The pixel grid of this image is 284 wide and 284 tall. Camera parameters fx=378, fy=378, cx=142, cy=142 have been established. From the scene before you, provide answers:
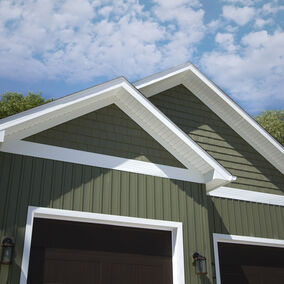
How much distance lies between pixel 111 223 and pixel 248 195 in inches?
144

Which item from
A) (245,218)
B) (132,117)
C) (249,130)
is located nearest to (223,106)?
(249,130)

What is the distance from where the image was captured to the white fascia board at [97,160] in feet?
20.4

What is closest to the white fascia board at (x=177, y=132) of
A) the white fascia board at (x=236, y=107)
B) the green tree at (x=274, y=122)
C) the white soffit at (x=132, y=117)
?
the white soffit at (x=132, y=117)

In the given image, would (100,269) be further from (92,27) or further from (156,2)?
(92,27)

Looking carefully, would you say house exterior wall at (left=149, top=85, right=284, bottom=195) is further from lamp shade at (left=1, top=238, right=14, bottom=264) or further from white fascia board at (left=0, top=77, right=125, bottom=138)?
lamp shade at (left=1, top=238, right=14, bottom=264)

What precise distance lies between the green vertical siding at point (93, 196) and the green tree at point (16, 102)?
21.4 meters

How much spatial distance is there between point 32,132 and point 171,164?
267 centimetres

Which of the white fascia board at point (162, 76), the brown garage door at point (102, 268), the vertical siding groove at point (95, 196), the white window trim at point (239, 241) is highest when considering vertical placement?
the white fascia board at point (162, 76)

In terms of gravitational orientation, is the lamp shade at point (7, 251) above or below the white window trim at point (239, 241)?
below

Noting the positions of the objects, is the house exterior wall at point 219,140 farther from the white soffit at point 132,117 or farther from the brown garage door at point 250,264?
the white soffit at point 132,117

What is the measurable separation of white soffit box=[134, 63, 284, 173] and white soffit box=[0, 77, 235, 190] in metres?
1.83

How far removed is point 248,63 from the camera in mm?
39219

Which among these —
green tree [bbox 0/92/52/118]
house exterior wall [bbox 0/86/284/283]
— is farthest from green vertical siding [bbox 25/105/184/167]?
green tree [bbox 0/92/52/118]

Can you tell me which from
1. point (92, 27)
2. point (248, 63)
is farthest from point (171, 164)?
point (248, 63)
